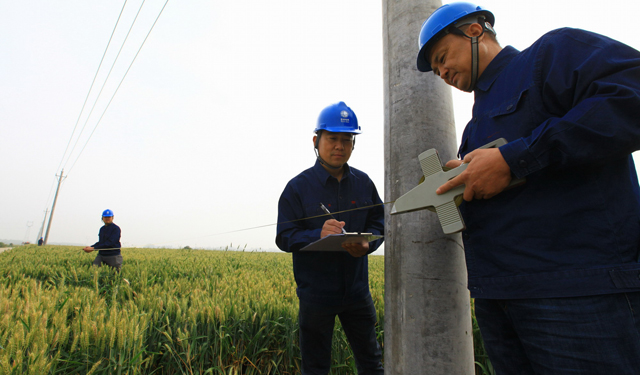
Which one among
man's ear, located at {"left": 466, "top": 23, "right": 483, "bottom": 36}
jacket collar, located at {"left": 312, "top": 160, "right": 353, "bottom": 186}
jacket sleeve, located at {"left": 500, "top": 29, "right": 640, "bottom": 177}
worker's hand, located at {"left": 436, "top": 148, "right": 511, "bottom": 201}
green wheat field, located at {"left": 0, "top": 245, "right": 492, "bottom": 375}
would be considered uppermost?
man's ear, located at {"left": 466, "top": 23, "right": 483, "bottom": 36}

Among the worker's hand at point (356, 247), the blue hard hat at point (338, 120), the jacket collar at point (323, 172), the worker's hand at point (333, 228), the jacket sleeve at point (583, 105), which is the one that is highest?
the blue hard hat at point (338, 120)

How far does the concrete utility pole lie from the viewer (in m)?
1.44

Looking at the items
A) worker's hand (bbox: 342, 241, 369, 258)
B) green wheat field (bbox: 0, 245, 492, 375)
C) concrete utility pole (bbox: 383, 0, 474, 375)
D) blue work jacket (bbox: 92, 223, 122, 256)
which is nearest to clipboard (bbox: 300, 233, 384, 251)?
worker's hand (bbox: 342, 241, 369, 258)

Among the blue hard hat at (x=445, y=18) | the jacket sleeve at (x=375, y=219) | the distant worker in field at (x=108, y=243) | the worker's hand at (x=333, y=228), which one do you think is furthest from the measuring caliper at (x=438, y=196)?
the distant worker in field at (x=108, y=243)

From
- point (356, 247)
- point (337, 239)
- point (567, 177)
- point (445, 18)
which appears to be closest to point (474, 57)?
point (445, 18)

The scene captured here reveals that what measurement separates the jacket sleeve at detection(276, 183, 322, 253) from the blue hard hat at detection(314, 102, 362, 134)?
591 mm

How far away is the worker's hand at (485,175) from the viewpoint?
1.03 m

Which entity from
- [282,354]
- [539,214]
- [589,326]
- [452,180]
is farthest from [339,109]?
[282,354]

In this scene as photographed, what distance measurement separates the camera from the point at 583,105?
0.94m

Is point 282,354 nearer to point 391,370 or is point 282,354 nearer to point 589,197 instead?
point 391,370

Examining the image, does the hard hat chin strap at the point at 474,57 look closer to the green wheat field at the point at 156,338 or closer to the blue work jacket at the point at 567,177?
the blue work jacket at the point at 567,177

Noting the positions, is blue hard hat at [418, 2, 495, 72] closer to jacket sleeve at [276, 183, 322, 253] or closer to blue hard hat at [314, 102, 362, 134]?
blue hard hat at [314, 102, 362, 134]

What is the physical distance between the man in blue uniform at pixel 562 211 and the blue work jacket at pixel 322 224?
1040mm

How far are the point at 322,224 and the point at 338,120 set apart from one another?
0.88 meters
